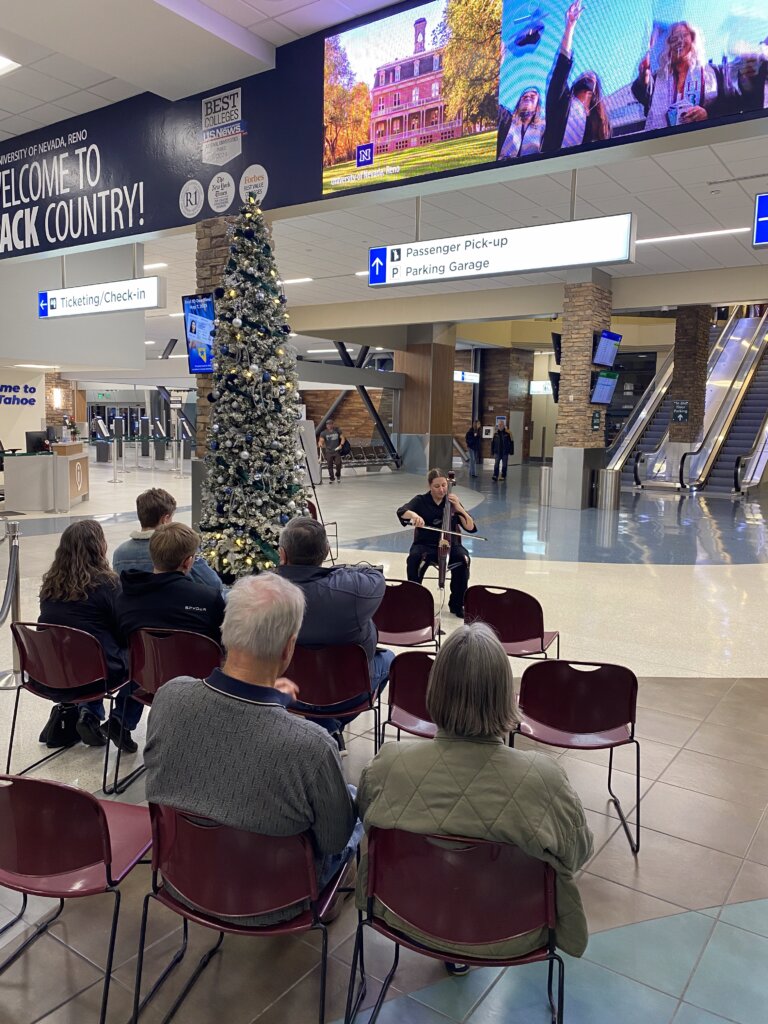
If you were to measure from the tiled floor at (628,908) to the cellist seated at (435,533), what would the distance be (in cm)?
35

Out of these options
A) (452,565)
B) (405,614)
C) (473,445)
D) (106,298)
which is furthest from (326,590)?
(473,445)

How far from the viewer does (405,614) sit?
4.27 m

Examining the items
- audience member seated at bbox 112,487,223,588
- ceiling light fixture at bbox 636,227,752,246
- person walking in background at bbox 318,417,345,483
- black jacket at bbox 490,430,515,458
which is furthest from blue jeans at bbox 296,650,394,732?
black jacket at bbox 490,430,515,458

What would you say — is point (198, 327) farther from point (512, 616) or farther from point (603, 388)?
point (603, 388)

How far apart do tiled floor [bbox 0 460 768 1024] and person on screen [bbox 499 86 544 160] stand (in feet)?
10.7

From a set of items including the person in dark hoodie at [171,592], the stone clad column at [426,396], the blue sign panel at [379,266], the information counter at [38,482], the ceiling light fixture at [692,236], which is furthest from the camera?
the stone clad column at [426,396]

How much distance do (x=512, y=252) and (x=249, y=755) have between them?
463 centimetres

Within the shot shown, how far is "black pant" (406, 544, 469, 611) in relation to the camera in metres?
6.17

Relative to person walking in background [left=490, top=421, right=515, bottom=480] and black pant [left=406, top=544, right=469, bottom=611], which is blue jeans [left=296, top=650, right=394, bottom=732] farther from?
person walking in background [left=490, top=421, right=515, bottom=480]

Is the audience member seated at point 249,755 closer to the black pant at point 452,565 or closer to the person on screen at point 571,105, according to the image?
the person on screen at point 571,105

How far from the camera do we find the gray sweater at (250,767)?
5.70 ft

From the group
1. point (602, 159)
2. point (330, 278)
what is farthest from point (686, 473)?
point (602, 159)

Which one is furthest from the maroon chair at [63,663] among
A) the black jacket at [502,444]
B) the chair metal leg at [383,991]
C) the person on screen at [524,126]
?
the black jacket at [502,444]

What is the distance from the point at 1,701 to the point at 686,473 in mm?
16514
